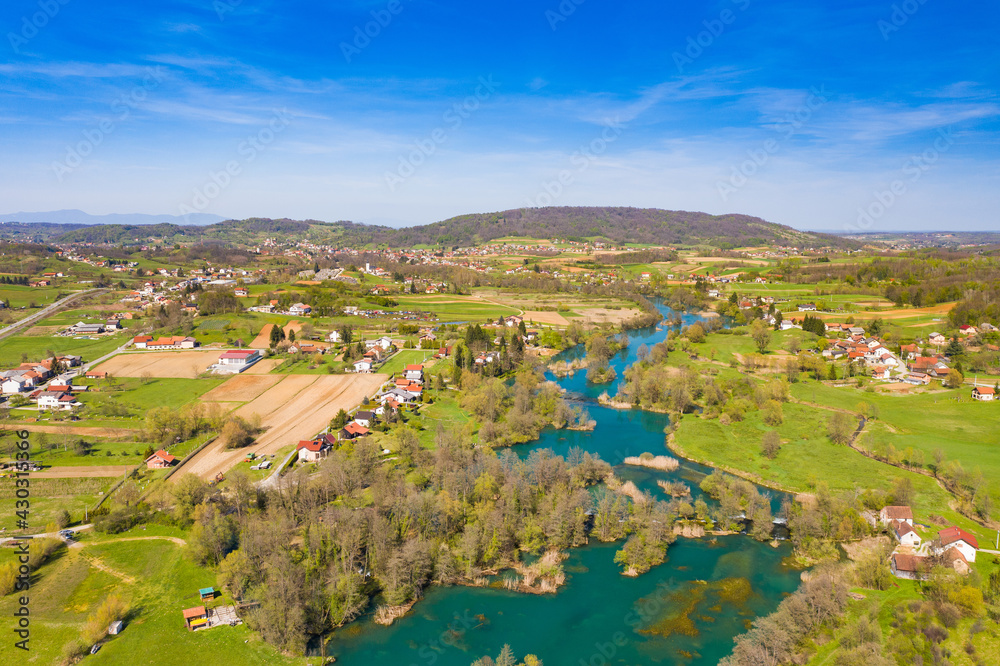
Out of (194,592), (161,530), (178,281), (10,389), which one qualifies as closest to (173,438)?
(161,530)

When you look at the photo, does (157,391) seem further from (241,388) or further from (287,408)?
(287,408)

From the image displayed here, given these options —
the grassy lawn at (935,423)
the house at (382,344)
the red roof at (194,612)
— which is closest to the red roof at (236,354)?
the house at (382,344)

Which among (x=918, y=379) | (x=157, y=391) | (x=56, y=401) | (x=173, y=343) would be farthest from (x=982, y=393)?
(x=173, y=343)

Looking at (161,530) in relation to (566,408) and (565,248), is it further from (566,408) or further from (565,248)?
(565,248)

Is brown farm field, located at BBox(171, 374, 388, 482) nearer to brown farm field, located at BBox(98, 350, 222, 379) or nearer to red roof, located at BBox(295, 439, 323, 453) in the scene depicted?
red roof, located at BBox(295, 439, 323, 453)

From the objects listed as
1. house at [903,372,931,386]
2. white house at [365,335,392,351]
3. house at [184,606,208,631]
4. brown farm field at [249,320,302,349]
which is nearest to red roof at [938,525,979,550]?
house at [903,372,931,386]
